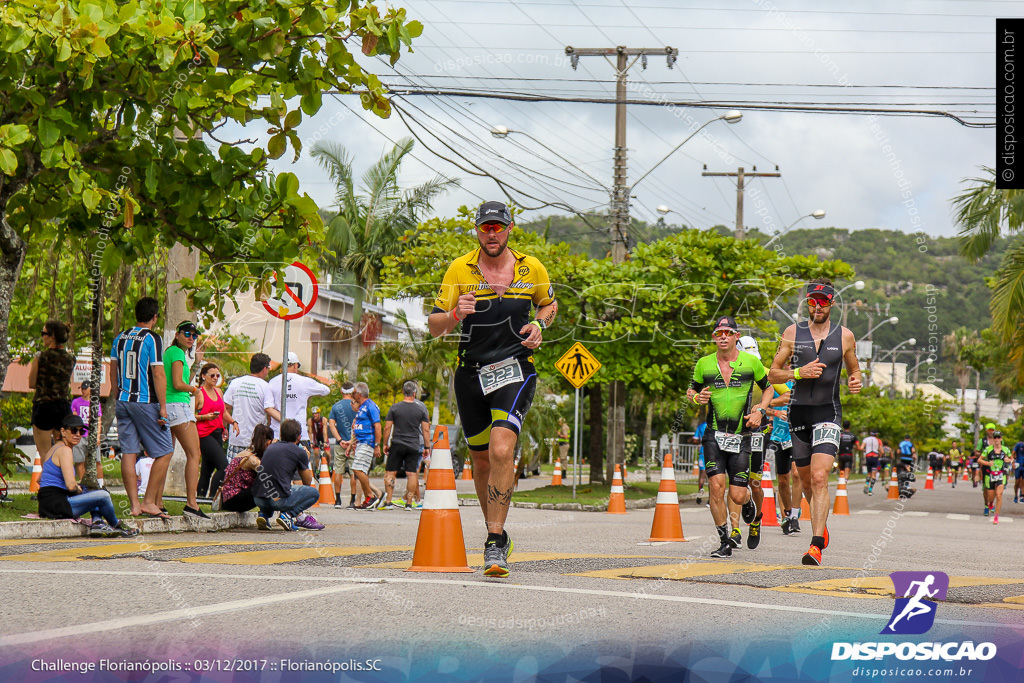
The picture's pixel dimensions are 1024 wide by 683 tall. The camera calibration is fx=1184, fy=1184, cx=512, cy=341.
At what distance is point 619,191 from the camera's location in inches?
1030

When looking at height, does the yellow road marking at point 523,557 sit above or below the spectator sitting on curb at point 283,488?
below

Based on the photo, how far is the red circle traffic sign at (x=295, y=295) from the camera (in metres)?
12.0

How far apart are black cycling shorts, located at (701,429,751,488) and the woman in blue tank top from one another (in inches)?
197

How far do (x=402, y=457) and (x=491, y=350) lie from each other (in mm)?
10771

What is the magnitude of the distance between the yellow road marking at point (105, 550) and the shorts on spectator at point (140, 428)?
1.34 m

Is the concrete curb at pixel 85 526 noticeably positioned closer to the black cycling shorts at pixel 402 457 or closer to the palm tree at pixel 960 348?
the black cycling shorts at pixel 402 457

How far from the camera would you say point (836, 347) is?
31.6 ft

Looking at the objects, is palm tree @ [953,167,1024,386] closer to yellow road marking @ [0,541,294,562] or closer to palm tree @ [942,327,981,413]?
yellow road marking @ [0,541,294,562]

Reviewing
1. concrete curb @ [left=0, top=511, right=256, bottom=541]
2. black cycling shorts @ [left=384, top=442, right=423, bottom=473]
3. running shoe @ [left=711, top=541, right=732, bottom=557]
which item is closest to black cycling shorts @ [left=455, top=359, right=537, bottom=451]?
running shoe @ [left=711, top=541, right=732, bottom=557]

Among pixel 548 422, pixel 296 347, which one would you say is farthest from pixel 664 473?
pixel 296 347

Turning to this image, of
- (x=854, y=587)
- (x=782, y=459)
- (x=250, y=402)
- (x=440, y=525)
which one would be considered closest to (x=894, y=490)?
(x=782, y=459)

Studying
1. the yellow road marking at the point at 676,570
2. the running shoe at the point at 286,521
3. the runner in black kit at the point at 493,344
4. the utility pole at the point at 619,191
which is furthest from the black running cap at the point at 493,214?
the utility pole at the point at 619,191

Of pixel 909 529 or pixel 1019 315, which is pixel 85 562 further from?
pixel 1019 315

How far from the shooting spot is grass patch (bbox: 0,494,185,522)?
1077cm
